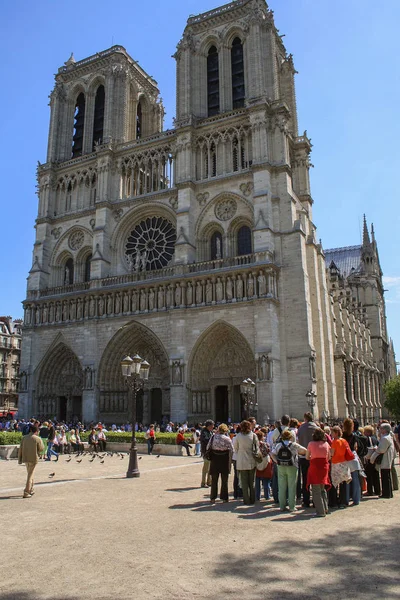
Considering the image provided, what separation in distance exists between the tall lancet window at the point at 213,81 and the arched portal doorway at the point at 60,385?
1973 centimetres

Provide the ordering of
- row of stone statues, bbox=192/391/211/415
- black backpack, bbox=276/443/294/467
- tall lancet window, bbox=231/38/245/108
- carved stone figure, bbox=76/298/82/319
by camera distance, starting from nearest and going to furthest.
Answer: black backpack, bbox=276/443/294/467 < row of stone statues, bbox=192/391/211/415 < carved stone figure, bbox=76/298/82/319 < tall lancet window, bbox=231/38/245/108

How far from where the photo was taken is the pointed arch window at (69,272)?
3797 centimetres

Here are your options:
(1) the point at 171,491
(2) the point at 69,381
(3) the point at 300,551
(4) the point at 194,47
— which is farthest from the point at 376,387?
(3) the point at 300,551

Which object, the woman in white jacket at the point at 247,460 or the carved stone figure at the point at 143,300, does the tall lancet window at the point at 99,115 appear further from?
the woman in white jacket at the point at 247,460

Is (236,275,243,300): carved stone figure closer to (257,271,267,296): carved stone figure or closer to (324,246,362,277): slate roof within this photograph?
(257,271,267,296): carved stone figure

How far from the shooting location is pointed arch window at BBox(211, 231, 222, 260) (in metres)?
32.2

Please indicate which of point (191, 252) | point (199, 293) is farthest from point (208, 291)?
point (191, 252)

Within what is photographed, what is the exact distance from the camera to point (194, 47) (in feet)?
119

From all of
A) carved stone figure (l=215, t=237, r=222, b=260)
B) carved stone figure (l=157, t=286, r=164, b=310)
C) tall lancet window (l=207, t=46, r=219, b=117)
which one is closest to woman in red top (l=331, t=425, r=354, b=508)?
carved stone figure (l=157, t=286, r=164, b=310)

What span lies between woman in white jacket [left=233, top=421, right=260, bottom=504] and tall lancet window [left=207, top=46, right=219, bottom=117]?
30638 mm

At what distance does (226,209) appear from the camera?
106 ft

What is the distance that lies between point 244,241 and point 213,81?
13.0 metres

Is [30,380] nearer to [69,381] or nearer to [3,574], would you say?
[69,381]

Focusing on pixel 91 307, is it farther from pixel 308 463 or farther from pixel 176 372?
pixel 308 463
